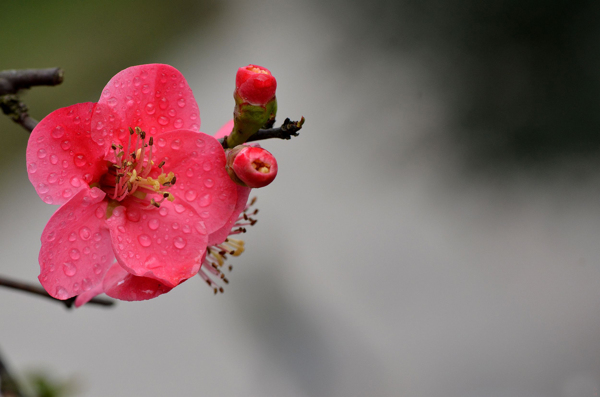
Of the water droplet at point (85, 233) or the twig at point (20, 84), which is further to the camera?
the twig at point (20, 84)

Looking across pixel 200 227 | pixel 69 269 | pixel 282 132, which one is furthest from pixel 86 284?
pixel 282 132

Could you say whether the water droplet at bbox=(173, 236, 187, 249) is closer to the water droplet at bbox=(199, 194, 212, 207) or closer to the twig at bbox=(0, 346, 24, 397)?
the water droplet at bbox=(199, 194, 212, 207)

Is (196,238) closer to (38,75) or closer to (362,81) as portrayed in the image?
(38,75)

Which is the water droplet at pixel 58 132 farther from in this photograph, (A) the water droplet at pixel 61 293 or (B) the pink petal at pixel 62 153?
(A) the water droplet at pixel 61 293

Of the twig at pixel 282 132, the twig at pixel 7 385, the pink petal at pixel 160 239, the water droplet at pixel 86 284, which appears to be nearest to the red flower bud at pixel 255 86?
the twig at pixel 282 132

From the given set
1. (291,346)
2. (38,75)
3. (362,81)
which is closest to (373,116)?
(362,81)

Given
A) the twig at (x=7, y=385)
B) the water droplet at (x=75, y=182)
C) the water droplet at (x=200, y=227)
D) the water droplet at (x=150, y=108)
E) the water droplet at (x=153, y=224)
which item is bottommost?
the twig at (x=7, y=385)
